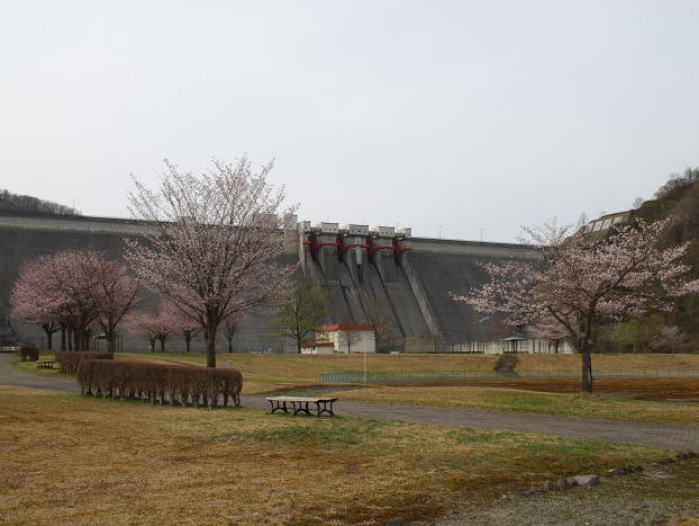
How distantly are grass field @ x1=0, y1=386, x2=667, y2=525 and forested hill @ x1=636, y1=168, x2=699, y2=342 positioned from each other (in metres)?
92.6

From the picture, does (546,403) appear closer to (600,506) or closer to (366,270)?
(600,506)

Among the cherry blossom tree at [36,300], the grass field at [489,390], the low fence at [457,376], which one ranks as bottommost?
the low fence at [457,376]

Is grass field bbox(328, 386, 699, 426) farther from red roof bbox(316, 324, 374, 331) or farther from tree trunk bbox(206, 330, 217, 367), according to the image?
red roof bbox(316, 324, 374, 331)

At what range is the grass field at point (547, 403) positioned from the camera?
25.4 m

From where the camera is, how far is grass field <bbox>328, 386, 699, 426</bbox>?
25.4 meters

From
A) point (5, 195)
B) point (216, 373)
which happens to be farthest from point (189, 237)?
point (5, 195)

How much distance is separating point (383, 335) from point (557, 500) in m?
83.8

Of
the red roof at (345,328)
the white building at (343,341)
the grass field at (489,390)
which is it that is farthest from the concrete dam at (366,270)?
the grass field at (489,390)

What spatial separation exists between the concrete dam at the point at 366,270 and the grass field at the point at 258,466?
6947 centimetres

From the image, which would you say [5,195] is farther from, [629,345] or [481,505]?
[481,505]

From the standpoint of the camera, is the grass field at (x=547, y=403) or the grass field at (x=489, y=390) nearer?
the grass field at (x=547, y=403)

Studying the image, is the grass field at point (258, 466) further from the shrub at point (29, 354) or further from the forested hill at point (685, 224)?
the forested hill at point (685, 224)

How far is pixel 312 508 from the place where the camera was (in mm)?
10250

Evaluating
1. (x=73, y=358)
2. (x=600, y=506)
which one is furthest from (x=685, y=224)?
(x=600, y=506)
